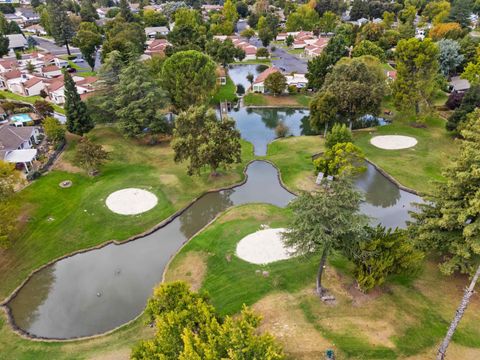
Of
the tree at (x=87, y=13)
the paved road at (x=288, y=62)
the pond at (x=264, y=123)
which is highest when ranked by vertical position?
the tree at (x=87, y=13)

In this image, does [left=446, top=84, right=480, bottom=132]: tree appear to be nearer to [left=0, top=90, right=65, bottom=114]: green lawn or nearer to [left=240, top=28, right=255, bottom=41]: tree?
[left=0, top=90, right=65, bottom=114]: green lawn

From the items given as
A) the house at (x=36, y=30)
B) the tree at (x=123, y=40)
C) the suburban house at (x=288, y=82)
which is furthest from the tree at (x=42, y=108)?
the house at (x=36, y=30)

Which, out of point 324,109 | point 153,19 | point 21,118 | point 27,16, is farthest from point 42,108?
point 27,16

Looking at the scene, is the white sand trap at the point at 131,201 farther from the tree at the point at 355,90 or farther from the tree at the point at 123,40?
the tree at the point at 355,90

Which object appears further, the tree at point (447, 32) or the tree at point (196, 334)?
the tree at point (447, 32)

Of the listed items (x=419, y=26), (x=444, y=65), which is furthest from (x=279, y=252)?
(x=419, y=26)

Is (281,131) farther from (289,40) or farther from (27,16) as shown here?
(27,16)

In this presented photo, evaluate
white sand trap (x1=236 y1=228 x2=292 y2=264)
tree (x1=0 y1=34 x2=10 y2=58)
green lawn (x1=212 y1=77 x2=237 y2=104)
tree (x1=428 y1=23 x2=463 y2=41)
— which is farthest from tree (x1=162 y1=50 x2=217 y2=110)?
tree (x1=428 y1=23 x2=463 y2=41)
